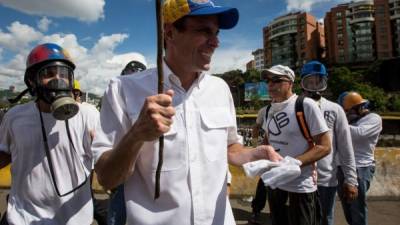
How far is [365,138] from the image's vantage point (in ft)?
15.1

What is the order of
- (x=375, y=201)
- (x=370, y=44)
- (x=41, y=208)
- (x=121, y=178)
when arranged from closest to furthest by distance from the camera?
(x=121, y=178) → (x=41, y=208) → (x=375, y=201) → (x=370, y=44)

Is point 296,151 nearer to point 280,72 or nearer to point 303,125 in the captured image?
point 303,125

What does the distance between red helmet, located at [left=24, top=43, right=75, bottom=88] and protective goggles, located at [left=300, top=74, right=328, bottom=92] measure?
2.71 meters

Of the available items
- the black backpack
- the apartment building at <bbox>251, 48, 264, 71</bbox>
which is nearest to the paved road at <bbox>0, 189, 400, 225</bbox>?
the black backpack

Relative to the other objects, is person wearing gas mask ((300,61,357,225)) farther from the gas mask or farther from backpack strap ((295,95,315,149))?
the gas mask

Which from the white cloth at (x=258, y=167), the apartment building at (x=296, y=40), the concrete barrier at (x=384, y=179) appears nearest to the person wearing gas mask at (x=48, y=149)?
the white cloth at (x=258, y=167)

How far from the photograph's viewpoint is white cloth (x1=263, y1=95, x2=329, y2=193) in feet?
10.6

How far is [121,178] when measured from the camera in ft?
4.87

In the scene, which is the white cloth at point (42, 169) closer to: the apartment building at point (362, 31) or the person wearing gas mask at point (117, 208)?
the person wearing gas mask at point (117, 208)

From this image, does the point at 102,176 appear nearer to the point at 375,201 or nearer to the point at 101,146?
the point at 101,146

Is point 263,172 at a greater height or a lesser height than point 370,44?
lesser

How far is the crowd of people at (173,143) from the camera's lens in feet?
5.23

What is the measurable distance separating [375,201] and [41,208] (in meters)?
6.24

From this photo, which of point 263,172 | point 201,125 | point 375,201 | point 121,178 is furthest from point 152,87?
point 375,201
